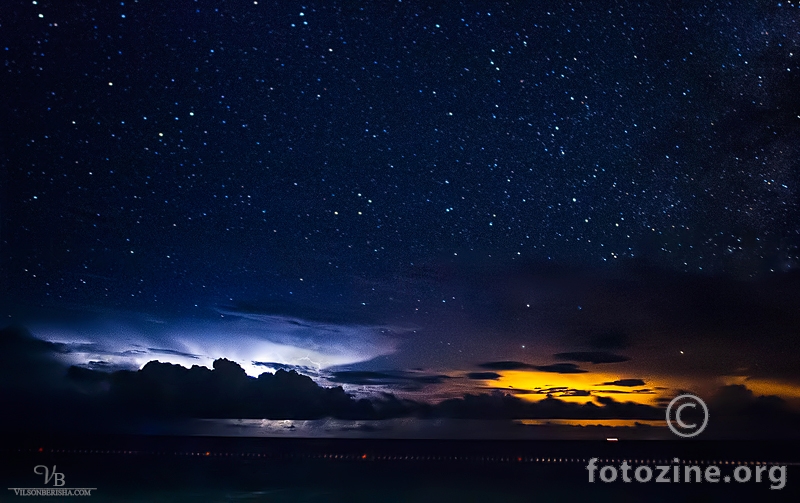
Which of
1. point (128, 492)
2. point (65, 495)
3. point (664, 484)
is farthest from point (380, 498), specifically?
point (664, 484)

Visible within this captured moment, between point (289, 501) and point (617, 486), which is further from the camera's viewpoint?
point (617, 486)

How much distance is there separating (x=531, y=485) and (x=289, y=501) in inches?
831

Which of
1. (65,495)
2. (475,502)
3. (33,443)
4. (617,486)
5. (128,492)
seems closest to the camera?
(65,495)

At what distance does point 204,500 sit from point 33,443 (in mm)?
138912


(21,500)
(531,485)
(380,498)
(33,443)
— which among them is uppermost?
(21,500)

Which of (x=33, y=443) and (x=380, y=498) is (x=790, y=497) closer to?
(x=380, y=498)

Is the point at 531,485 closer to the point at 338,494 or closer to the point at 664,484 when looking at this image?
the point at 664,484

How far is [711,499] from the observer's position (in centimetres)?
2714

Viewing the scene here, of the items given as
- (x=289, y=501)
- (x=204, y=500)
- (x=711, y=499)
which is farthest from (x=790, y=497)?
(x=204, y=500)

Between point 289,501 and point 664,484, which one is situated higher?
point 289,501

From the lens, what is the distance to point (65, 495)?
1744cm

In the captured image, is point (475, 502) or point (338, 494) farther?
point (475, 502)

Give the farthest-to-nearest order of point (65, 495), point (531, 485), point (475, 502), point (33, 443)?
1. point (33, 443)
2. point (531, 485)
3. point (475, 502)
4. point (65, 495)

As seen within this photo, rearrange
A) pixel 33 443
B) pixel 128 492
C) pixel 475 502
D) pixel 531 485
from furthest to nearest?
pixel 33 443 → pixel 531 485 → pixel 475 502 → pixel 128 492
